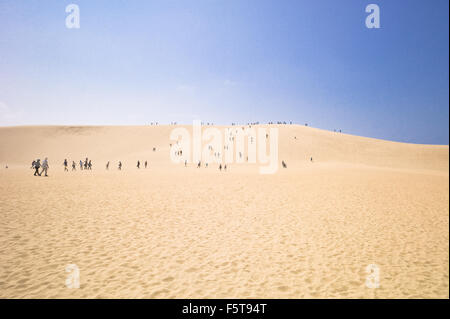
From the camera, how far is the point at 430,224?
10.9m

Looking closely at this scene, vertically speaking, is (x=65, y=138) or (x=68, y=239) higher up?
(x=65, y=138)

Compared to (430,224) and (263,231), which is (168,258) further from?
(430,224)

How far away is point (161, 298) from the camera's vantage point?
5070 millimetres

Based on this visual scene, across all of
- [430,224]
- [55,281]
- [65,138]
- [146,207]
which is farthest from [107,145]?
[430,224]

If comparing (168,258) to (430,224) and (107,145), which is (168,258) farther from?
(107,145)

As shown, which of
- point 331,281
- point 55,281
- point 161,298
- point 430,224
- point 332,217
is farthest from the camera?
point 332,217

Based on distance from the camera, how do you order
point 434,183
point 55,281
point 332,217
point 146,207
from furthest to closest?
point 434,183
point 146,207
point 332,217
point 55,281

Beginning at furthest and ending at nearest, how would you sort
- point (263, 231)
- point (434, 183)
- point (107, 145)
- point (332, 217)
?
1. point (107, 145)
2. point (434, 183)
3. point (332, 217)
4. point (263, 231)
